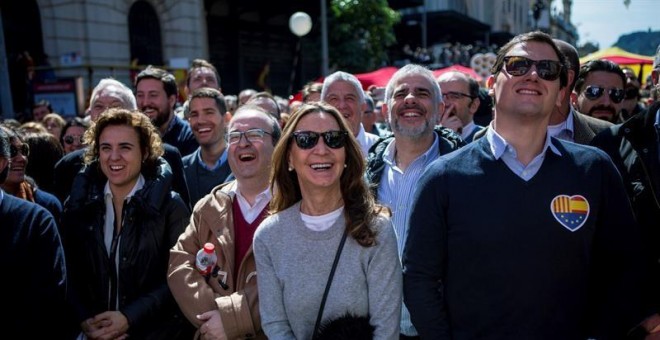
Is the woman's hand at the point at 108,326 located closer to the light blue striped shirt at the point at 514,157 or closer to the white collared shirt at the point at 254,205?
the white collared shirt at the point at 254,205

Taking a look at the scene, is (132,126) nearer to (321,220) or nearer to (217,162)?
(217,162)

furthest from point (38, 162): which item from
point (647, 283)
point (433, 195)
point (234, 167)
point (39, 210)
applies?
point (647, 283)

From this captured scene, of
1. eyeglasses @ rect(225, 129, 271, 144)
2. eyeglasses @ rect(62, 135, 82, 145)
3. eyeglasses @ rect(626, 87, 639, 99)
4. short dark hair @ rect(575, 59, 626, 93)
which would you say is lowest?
eyeglasses @ rect(62, 135, 82, 145)

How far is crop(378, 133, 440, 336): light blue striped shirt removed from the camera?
3016 mm

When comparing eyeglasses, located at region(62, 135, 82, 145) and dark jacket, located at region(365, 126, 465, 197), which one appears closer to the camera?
dark jacket, located at region(365, 126, 465, 197)

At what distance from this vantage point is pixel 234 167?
3.04m

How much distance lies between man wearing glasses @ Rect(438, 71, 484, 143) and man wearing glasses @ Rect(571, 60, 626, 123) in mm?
914

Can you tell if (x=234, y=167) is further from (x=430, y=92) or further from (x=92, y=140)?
(x=430, y=92)

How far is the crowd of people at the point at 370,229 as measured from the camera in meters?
2.08

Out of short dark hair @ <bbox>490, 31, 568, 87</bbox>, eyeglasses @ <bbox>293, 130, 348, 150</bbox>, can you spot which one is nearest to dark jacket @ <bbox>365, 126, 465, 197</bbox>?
eyeglasses @ <bbox>293, 130, 348, 150</bbox>

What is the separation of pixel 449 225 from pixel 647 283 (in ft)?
3.51

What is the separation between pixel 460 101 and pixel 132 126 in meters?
2.95

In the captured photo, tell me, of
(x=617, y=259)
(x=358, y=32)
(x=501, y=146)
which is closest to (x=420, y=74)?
(x=501, y=146)

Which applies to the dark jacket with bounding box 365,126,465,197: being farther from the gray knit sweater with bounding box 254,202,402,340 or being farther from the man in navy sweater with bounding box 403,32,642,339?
the man in navy sweater with bounding box 403,32,642,339
